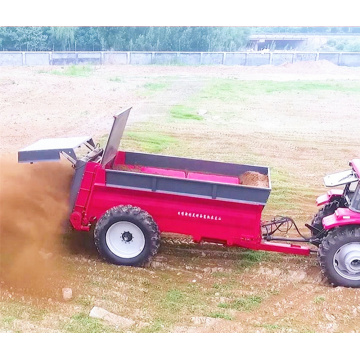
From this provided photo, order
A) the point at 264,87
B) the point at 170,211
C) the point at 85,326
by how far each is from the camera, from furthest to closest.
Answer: the point at 264,87 → the point at 170,211 → the point at 85,326

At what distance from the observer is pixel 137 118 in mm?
4977

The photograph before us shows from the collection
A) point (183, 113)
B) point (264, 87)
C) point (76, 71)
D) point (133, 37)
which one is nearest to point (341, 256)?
point (264, 87)

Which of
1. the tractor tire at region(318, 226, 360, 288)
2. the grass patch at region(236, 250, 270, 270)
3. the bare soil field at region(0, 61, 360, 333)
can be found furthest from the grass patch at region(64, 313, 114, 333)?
the tractor tire at region(318, 226, 360, 288)

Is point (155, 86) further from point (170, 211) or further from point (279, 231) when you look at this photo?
point (279, 231)

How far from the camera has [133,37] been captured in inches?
172

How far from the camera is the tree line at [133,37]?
13.8ft

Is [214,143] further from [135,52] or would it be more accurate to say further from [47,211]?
[47,211]

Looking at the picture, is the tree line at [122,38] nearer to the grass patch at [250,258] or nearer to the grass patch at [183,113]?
the grass patch at [183,113]

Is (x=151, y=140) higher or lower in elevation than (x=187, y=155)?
higher

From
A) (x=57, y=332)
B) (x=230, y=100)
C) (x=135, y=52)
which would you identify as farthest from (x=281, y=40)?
(x=57, y=332)

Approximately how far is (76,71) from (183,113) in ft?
3.72

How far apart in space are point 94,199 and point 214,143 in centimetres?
156

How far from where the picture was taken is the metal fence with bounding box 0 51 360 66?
454cm

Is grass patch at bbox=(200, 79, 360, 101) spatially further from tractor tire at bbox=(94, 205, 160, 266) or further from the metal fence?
tractor tire at bbox=(94, 205, 160, 266)
